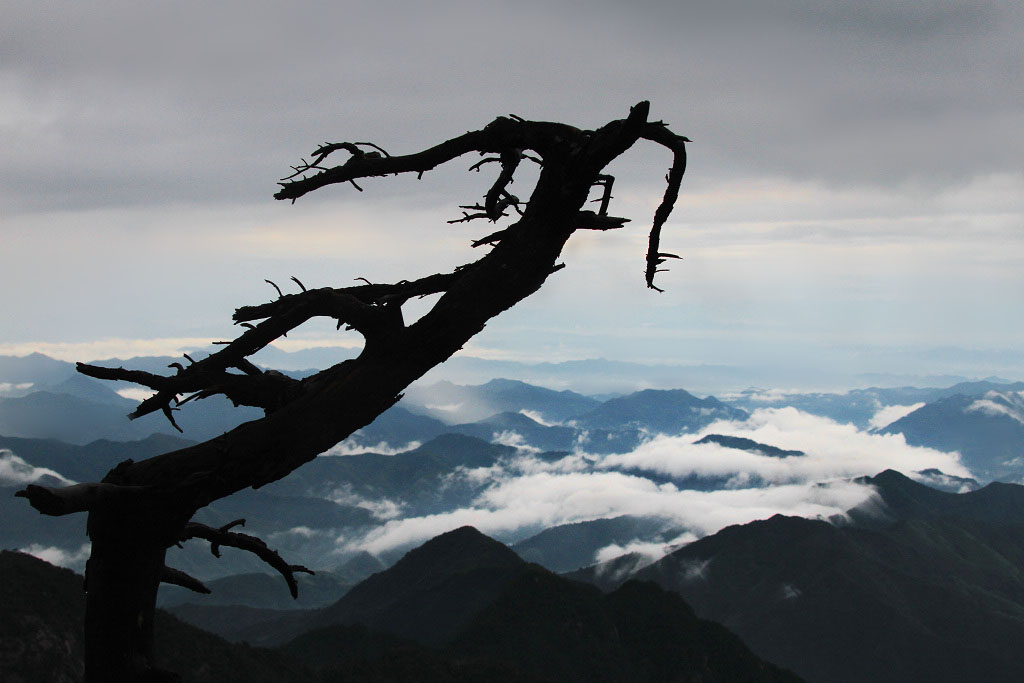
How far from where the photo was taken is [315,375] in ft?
23.5

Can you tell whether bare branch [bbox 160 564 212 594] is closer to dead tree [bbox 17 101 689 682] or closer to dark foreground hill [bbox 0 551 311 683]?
dead tree [bbox 17 101 689 682]

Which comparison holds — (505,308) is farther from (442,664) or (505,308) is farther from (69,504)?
(442,664)

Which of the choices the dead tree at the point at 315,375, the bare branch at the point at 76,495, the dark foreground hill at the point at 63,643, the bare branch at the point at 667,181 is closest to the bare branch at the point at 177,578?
the dead tree at the point at 315,375

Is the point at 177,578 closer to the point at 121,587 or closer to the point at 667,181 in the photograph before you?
the point at 121,587

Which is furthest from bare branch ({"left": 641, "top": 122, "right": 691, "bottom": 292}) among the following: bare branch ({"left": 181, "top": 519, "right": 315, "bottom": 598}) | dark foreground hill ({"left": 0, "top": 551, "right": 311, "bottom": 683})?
dark foreground hill ({"left": 0, "top": 551, "right": 311, "bottom": 683})

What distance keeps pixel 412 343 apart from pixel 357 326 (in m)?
0.50

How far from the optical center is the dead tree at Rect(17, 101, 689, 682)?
6.44 m

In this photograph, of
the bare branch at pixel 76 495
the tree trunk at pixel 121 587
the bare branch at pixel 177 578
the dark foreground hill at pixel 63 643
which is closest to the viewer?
the bare branch at pixel 76 495

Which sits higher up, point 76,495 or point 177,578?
point 76,495

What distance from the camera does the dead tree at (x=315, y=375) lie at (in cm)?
644

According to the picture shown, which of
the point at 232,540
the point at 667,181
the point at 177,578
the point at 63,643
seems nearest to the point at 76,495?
the point at 232,540

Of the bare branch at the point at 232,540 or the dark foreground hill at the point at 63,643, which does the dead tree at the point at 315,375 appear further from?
the dark foreground hill at the point at 63,643

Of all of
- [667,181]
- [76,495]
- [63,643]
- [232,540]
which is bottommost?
[63,643]

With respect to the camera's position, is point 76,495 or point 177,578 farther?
point 177,578
